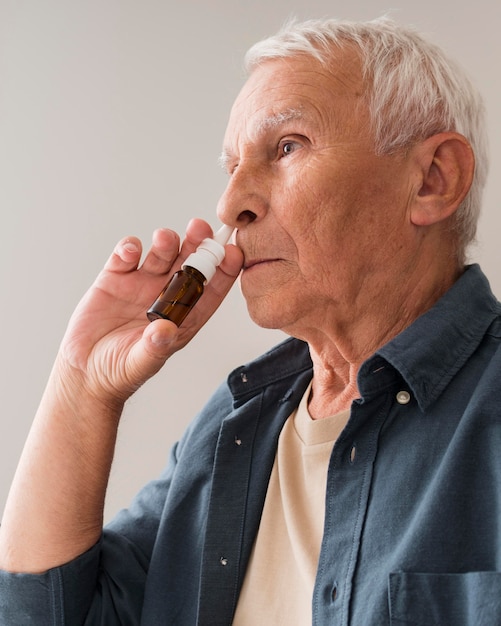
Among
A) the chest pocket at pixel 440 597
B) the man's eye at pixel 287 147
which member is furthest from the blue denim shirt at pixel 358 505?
the man's eye at pixel 287 147

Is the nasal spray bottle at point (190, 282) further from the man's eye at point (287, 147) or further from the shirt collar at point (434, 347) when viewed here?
the shirt collar at point (434, 347)

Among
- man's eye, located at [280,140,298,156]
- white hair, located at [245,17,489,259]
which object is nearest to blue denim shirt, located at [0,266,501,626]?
white hair, located at [245,17,489,259]

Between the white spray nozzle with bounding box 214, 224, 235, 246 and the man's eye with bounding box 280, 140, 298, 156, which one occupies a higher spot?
the man's eye with bounding box 280, 140, 298, 156

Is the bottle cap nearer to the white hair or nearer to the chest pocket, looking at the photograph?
the white hair

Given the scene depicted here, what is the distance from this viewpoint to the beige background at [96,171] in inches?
78.9

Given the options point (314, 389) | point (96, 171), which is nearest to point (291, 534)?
point (314, 389)

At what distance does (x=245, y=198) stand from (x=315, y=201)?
0.41ft

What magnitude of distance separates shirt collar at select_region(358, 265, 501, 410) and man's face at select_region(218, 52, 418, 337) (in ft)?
0.34

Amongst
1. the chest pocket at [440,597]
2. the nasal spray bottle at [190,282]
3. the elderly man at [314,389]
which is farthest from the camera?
the nasal spray bottle at [190,282]

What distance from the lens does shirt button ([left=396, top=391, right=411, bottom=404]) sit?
1.37 metres

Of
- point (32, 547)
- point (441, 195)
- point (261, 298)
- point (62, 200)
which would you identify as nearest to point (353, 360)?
point (261, 298)

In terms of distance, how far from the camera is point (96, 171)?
203 centimetres

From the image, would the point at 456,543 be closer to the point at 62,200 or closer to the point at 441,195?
the point at 441,195

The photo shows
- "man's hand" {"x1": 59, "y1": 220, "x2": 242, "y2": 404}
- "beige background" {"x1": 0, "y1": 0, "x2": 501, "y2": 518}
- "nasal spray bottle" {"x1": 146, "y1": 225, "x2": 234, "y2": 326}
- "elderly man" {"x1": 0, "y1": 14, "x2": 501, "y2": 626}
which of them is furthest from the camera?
"beige background" {"x1": 0, "y1": 0, "x2": 501, "y2": 518}
